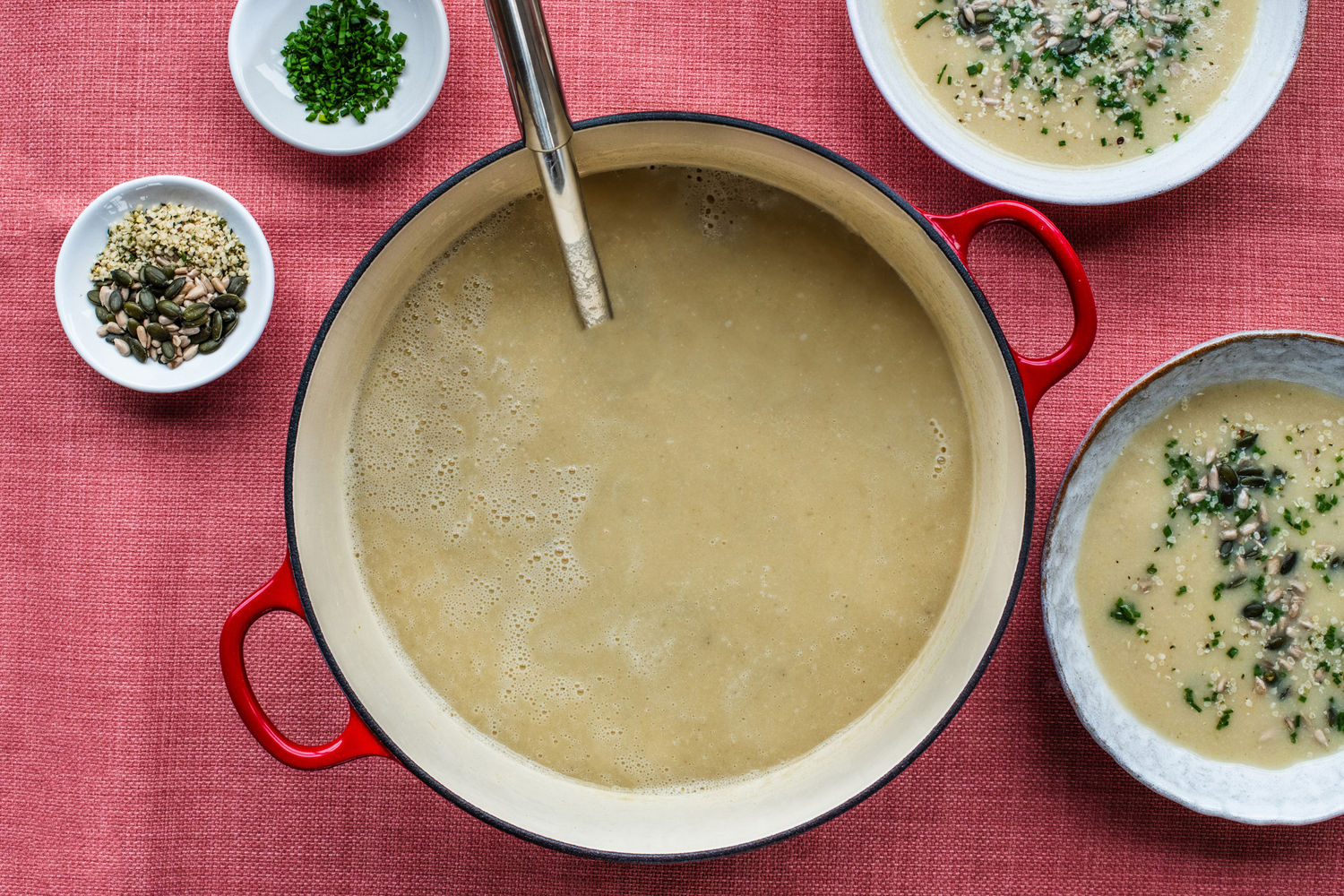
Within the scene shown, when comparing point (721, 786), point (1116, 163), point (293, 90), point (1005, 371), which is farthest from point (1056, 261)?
point (293, 90)

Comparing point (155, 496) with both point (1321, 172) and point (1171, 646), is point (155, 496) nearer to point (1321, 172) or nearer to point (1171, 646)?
point (1171, 646)

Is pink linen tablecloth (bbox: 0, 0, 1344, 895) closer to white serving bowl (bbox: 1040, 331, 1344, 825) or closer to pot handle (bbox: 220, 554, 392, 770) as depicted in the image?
white serving bowl (bbox: 1040, 331, 1344, 825)

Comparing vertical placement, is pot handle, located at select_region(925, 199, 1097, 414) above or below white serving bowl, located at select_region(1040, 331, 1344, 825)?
above

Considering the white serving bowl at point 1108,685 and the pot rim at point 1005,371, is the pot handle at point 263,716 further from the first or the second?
the white serving bowl at point 1108,685

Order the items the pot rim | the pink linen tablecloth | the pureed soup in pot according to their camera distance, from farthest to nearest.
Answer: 1. the pink linen tablecloth
2. the pureed soup in pot
3. the pot rim

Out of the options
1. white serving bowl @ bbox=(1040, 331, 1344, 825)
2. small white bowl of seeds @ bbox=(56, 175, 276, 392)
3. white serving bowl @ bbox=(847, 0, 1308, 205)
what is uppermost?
white serving bowl @ bbox=(847, 0, 1308, 205)

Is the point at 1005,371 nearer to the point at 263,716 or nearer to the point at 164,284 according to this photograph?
the point at 263,716

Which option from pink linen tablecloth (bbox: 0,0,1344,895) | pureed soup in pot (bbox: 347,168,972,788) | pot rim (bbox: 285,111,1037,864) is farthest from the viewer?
pink linen tablecloth (bbox: 0,0,1344,895)

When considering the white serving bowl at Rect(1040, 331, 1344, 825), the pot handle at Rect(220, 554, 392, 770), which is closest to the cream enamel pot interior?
the pot handle at Rect(220, 554, 392, 770)
